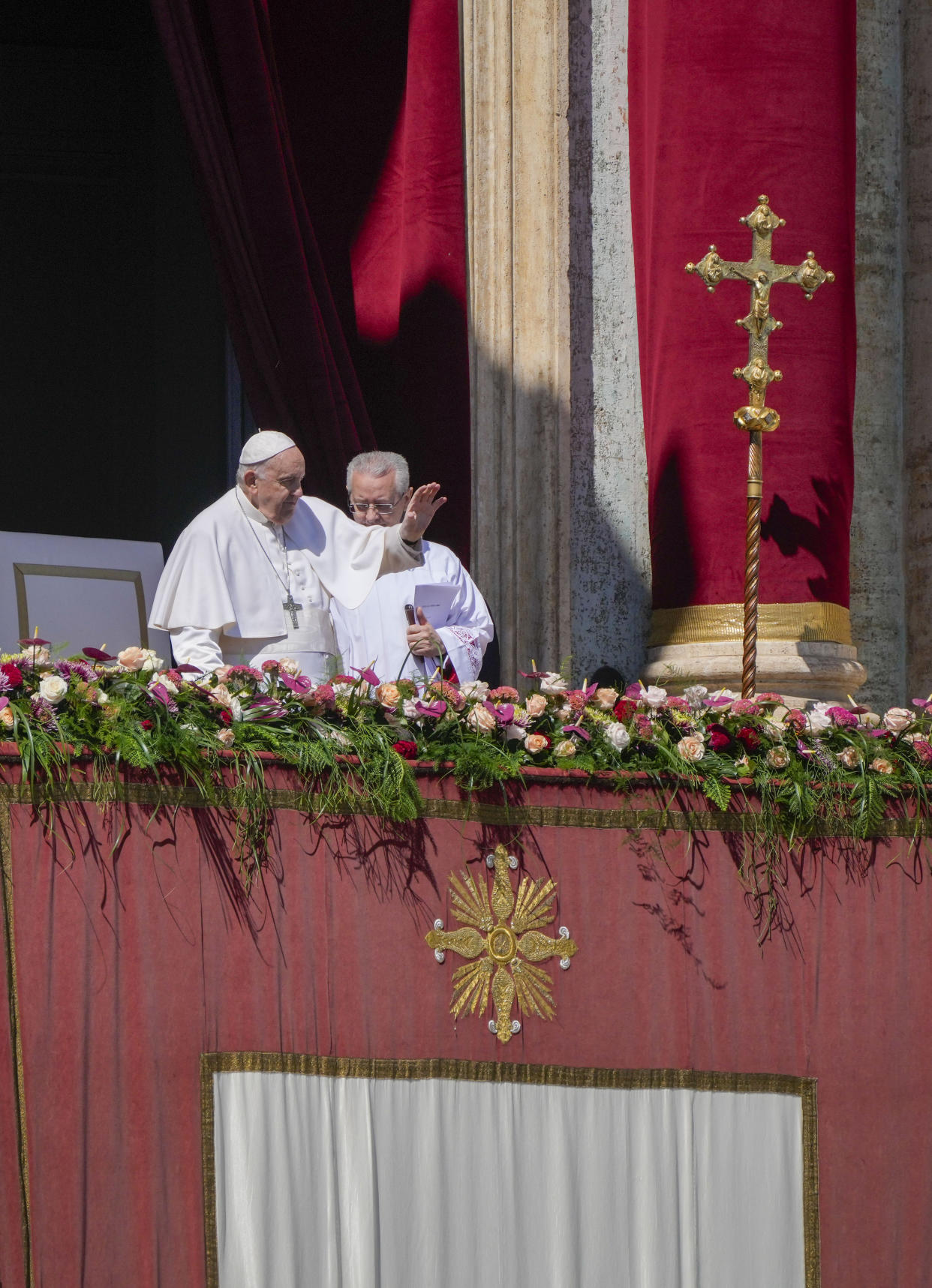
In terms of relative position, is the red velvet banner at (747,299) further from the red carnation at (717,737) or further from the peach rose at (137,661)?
the peach rose at (137,661)

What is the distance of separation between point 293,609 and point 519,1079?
1.46 m

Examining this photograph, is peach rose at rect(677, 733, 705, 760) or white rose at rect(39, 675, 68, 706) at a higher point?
white rose at rect(39, 675, 68, 706)

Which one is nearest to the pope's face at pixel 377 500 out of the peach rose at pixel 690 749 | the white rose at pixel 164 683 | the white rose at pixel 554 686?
the white rose at pixel 554 686

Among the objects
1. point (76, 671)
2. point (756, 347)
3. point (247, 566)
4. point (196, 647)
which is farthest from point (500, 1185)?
point (756, 347)

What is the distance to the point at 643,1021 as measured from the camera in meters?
3.61

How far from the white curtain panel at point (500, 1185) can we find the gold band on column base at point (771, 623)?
2042 millimetres

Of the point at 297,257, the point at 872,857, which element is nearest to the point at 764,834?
the point at 872,857

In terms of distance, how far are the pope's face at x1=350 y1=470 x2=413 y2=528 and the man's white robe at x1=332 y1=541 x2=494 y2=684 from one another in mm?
148

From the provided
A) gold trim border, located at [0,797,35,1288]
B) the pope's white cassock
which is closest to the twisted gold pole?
the pope's white cassock

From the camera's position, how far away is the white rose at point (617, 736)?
12.0 feet

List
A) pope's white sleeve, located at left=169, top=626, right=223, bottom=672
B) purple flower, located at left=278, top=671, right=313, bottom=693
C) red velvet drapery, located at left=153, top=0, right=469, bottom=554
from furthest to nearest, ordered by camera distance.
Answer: red velvet drapery, located at left=153, top=0, right=469, bottom=554
pope's white sleeve, located at left=169, top=626, right=223, bottom=672
purple flower, located at left=278, top=671, right=313, bottom=693

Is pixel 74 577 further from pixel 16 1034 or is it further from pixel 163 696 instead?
pixel 16 1034

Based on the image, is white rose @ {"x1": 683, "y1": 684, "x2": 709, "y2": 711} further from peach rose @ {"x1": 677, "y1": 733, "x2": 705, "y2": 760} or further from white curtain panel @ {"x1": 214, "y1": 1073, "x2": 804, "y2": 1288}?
white curtain panel @ {"x1": 214, "y1": 1073, "x2": 804, "y2": 1288}

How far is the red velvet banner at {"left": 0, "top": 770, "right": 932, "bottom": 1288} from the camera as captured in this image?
3230 mm
